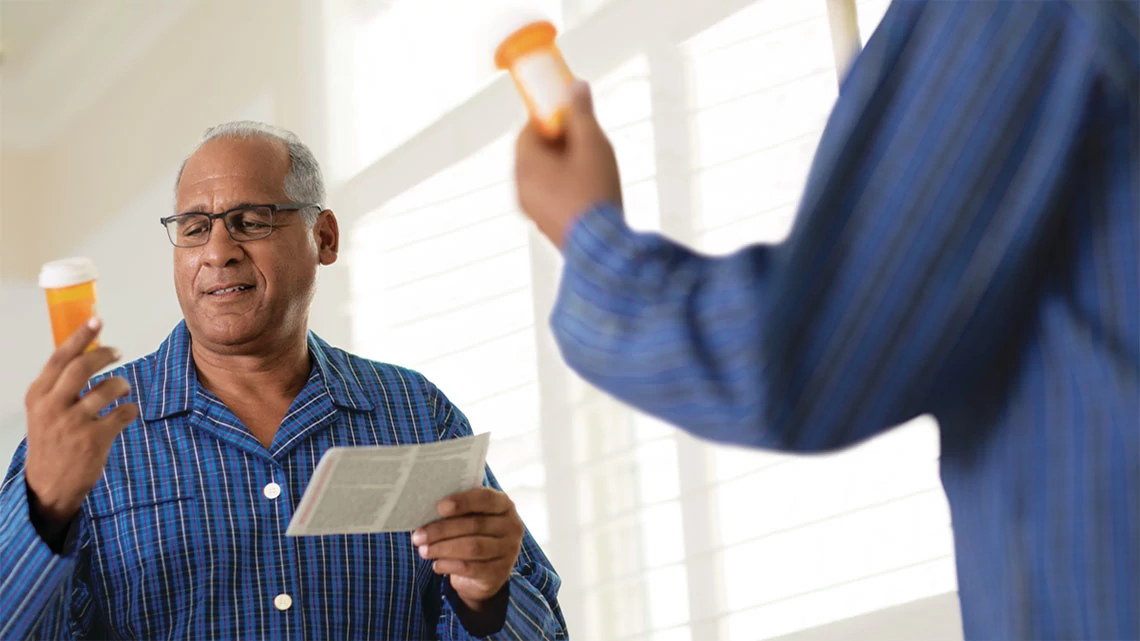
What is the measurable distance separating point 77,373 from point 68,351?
0.10 ft

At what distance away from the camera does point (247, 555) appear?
182 centimetres

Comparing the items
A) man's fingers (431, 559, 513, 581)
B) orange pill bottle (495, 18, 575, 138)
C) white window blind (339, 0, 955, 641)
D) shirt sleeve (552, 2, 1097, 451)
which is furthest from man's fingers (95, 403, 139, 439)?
white window blind (339, 0, 955, 641)

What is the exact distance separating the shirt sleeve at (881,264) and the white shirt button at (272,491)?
1.31 meters

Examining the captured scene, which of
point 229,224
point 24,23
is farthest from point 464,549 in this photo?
point 24,23

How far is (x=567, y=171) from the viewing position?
767 millimetres

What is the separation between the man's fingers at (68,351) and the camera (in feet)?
4.65

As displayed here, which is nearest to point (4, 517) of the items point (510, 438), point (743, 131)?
point (510, 438)

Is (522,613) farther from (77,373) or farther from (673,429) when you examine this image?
(673,429)

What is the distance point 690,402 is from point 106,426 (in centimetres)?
104

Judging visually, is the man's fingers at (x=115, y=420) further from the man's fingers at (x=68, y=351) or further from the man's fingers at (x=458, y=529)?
the man's fingers at (x=458, y=529)

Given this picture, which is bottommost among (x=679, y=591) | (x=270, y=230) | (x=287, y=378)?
(x=679, y=591)

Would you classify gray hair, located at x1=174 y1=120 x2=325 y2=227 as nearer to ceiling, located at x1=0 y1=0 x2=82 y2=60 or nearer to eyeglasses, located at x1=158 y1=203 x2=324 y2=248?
eyeglasses, located at x1=158 y1=203 x2=324 y2=248

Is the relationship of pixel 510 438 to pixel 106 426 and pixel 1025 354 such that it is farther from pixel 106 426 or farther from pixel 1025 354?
pixel 1025 354

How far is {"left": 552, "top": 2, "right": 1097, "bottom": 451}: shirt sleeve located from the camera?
66 centimetres
